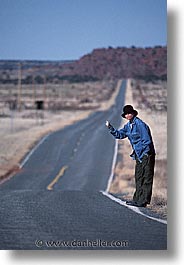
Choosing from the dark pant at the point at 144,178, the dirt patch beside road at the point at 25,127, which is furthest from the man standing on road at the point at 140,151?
the dirt patch beside road at the point at 25,127

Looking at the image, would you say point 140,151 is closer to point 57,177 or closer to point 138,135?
point 138,135

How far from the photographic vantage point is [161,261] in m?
6.77

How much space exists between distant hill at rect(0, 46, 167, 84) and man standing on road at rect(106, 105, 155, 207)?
62 centimetres

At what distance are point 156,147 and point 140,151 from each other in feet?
0.72

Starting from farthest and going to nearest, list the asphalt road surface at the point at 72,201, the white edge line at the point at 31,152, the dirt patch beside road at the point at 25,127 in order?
1. the white edge line at the point at 31,152
2. the dirt patch beside road at the point at 25,127
3. the asphalt road surface at the point at 72,201

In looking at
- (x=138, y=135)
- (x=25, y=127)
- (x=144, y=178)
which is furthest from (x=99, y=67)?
(x=25, y=127)

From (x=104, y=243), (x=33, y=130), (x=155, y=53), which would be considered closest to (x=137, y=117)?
(x=155, y=53)

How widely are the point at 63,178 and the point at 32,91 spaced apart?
1.15 meters

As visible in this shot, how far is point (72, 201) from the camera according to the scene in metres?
7.53

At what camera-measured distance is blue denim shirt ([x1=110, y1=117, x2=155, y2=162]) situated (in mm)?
7250

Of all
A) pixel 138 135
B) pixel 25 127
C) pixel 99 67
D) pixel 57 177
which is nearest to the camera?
pixel 138 135

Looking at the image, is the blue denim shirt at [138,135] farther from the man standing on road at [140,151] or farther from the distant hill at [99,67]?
the distant hill at [99,67]

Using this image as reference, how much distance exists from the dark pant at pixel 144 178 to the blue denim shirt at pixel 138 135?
62mm

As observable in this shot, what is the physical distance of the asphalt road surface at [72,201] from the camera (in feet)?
22.2
